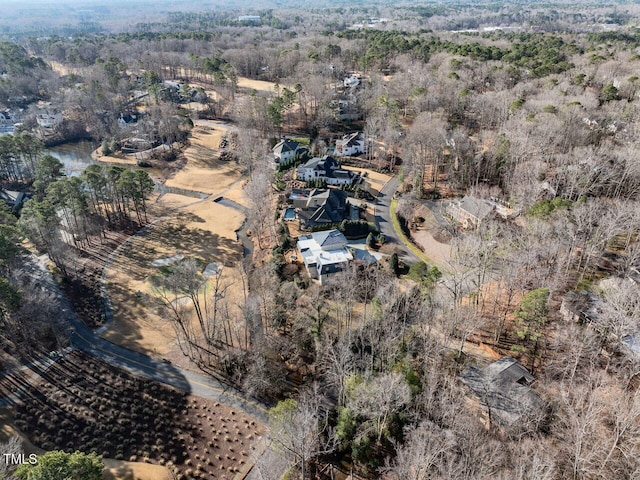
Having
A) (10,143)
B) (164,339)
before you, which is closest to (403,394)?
(164,339)

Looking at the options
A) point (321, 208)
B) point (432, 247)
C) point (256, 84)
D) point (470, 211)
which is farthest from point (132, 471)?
point (256, 84)

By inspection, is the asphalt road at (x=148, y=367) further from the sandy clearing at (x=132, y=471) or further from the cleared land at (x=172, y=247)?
the sandy clearing at (x=132, y=471)

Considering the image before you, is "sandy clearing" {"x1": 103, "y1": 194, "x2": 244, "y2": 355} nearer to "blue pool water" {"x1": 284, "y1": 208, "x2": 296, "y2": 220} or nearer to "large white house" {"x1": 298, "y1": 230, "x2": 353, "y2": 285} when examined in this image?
"blue pool water" {"x1": 284, "y1": 208, "x2": 296, "y2": 220}

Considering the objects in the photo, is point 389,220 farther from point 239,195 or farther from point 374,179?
point 239,195

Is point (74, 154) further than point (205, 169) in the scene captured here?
Yes

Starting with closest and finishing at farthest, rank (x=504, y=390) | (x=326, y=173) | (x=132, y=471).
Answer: (x=132, y=471), (x=504, y=390), (x=326, y=173)

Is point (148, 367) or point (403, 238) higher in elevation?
point (403, 238)

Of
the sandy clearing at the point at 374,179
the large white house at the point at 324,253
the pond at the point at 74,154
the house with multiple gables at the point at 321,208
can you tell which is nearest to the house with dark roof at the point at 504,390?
the large white house at the point at 324,253
